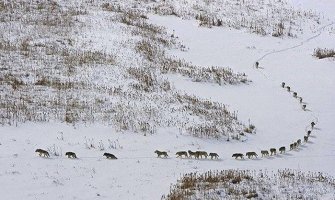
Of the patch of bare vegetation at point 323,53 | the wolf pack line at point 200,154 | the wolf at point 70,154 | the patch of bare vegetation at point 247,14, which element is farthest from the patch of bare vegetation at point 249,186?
the patch of bare vegetation at point 247,14

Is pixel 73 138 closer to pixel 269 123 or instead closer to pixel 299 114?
pixel 269 123

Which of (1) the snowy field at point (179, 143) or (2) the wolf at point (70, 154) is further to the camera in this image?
(2) the wolf at point (70, 154)

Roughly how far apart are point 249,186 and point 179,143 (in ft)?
14.6

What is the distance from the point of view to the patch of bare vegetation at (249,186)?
13578 mm

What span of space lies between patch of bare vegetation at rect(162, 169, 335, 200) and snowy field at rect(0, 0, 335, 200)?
0.46 meters

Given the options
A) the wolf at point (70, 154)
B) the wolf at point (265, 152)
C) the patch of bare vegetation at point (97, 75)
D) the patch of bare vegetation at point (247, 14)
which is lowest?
the wolf at point (265, 152)

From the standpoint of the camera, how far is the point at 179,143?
59.0ft

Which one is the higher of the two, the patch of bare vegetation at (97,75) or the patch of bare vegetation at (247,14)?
the patch of bare vegetation at (247,14)

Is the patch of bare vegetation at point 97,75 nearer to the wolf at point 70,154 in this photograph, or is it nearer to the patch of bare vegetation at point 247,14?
the wolf at point 70,154

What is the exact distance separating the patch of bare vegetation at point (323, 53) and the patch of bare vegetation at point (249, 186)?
58.4ft

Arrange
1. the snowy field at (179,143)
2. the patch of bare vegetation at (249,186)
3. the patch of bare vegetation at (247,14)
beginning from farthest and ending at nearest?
1. the patch of bare vegetation at (247,14)
2. the snowy field at (179,143)
3. the patch of bare vegetation at (249,186)

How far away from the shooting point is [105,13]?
34.5m

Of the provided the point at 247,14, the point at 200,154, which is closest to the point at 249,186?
the point at 200,154

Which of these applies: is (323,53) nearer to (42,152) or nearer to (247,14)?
(247,14)
